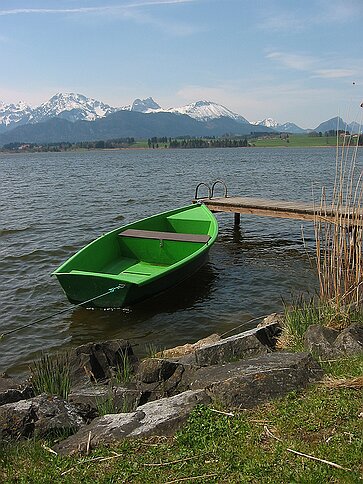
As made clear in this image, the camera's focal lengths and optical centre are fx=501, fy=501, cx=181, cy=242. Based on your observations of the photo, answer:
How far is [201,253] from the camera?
10789 mm

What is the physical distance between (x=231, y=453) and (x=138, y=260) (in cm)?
851

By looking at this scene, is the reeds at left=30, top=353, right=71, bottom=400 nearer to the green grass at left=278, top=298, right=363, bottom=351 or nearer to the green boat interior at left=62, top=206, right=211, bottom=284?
the green grass at left=278, top=298, right=363, bottom=351

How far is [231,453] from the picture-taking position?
3533 mm

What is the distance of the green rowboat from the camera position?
9094 millimetres

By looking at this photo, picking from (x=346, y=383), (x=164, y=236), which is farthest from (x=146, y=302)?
(x=346, y=383)

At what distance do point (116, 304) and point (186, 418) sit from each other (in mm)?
5568

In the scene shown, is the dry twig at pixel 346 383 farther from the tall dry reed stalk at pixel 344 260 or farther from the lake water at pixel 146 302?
the lake water at pixel 146 302

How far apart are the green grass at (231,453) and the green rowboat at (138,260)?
5071mm

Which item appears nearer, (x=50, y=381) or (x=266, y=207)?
(x=50, y=381)

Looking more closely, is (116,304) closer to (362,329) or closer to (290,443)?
(362,329)

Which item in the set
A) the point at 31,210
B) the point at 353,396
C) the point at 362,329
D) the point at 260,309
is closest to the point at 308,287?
the point at 260,309

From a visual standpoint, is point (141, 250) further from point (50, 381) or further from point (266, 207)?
point (50, 381)

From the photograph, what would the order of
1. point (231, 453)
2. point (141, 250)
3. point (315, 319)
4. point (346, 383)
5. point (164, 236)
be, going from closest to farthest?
point (231, 453) < point (346, 383) < point (315, 319) < point (164, 236) < point (141, 250)

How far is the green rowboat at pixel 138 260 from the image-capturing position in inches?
358
